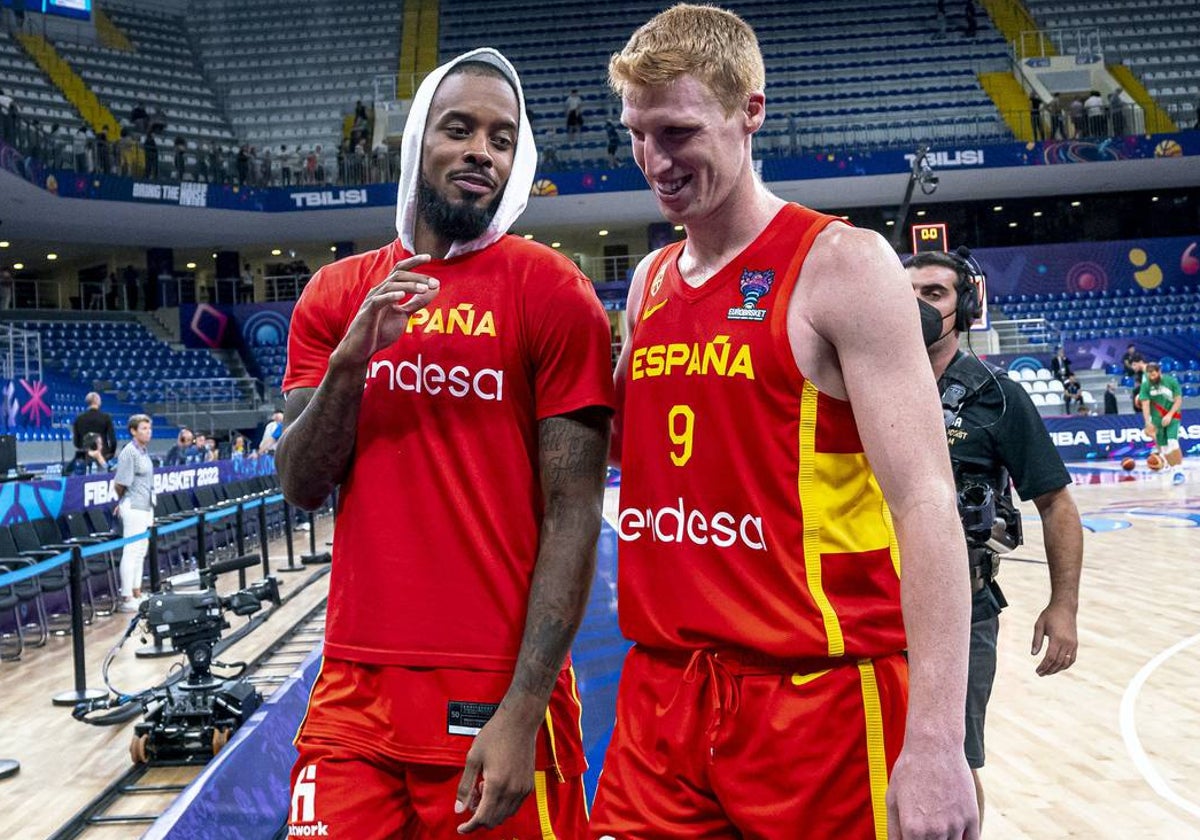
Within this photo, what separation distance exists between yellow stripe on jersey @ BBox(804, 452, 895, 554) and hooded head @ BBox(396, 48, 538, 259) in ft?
2.37

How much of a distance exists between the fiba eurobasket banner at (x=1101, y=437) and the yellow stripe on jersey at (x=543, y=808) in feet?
65.8

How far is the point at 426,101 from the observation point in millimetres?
2053

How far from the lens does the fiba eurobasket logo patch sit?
5.65ft

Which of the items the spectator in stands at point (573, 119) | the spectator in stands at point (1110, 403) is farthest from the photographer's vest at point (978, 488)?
the spectator in stands at point (573, 119)

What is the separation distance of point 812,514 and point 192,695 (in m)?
4.55

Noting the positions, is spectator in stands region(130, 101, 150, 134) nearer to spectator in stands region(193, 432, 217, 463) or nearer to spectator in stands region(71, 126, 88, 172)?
spectator in stands region(71, 126, 88, 172)

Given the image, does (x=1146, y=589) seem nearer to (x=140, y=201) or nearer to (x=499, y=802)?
(x=499, y=802)

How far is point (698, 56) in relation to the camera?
1715mm

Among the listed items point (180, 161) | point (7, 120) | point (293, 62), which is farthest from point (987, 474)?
point (293, 62)

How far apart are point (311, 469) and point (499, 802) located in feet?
1.99

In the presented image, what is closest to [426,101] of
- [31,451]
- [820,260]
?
[820,260]

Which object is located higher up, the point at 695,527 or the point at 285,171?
the point at 285,171

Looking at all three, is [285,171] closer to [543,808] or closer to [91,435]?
[91,435]

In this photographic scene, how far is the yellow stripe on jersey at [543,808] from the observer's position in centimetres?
191
